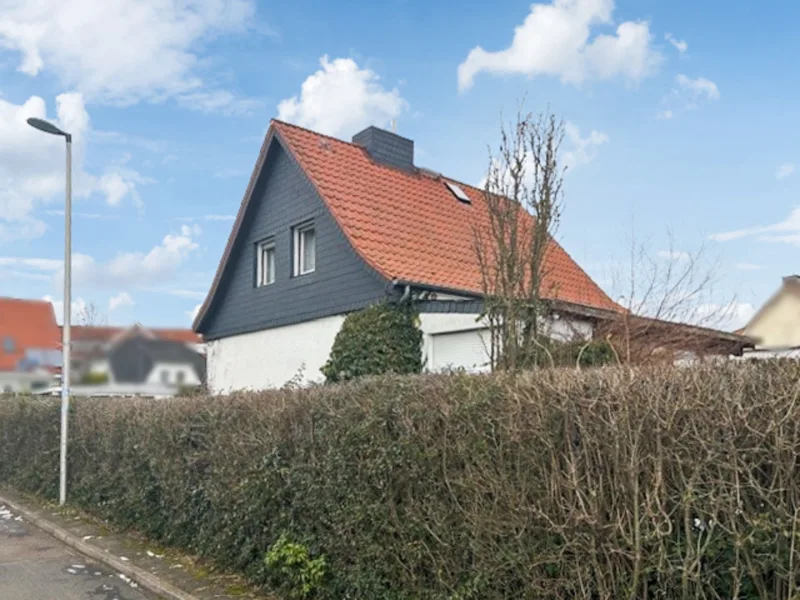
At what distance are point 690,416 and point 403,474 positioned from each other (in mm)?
2304

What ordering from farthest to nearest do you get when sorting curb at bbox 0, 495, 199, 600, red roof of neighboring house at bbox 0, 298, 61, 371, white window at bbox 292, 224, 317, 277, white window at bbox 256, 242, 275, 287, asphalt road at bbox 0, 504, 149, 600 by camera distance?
white window at bbox 256, 242, 275, 287 < white window at bbox 292, 224, 317, 277 < asphalt road at bbox 0, 504, 149, 600 < curb at bbox 0, 495, 199, 600 < red roof of neighboring house at bbox 0, 298, 61, 371

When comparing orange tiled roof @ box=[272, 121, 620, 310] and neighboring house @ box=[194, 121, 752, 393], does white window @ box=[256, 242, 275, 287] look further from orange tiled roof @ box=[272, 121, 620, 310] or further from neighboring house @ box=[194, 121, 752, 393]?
orange tiled roof @ box=[272, 121, 620, 310]

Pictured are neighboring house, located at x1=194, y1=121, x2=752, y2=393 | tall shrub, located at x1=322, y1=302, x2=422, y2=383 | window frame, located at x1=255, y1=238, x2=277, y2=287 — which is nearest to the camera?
tall shrub, located at x1=322, y1=302, x2=422, y2=383

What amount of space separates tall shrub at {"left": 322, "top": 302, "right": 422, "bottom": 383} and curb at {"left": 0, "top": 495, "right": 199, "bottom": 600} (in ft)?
15.6

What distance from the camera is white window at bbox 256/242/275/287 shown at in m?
17.5

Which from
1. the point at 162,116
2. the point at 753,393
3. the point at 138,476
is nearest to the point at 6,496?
the point at 138,476

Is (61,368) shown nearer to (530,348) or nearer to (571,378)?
(530,348)

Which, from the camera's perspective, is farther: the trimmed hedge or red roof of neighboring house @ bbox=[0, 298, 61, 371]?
red roof of neighboring house @ bbox=[0, 298, 61, 371]

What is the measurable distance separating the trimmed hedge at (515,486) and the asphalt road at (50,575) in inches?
39.6

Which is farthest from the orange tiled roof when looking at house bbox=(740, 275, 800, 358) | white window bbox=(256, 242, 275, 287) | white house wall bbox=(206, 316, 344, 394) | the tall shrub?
house bbox=(740, 275, 800, 358)

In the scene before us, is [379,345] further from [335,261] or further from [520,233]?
[520,233]

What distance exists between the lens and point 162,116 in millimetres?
9266

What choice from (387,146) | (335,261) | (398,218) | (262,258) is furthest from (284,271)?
(387,146)

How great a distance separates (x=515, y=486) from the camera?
14.9 feet
